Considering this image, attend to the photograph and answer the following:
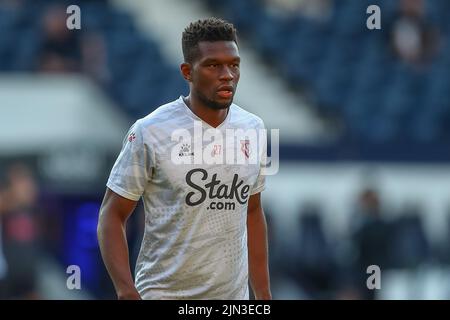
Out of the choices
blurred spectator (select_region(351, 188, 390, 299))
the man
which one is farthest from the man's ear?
Answer: blurred spectator (select_region(351, 188, 390, 299))

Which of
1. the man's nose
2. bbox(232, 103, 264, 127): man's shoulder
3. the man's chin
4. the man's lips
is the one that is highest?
the man's nose

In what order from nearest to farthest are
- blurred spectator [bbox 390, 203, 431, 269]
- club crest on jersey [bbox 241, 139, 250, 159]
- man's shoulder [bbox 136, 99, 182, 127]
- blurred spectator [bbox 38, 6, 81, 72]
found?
man's shoulder [bbox 136, 99, 182, 127] < club crest on jersey [bbox 241, 139, 250, 159] < blurred spectator [bbox 390, 203, 431, 269] < blurred spectator [bbox 38, 6, 81, 72]

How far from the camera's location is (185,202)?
5.62 metres

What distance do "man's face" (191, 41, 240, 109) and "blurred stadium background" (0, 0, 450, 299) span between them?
16.9ft

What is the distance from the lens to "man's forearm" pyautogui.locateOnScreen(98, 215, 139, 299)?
17.7ft

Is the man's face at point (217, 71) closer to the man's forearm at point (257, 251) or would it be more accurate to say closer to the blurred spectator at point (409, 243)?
the man's forearm at point (257, 251)

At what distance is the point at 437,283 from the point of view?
1191cm

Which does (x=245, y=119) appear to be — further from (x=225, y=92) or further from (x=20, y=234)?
(x=20, y=234)

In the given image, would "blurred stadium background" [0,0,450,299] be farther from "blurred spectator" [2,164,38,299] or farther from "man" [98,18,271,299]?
"man" [98,18,271,299]

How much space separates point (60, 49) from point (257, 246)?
773cm

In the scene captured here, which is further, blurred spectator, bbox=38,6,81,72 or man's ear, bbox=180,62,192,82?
blurred spectator, bbox=38,6,81,72

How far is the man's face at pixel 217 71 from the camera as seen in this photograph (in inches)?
218

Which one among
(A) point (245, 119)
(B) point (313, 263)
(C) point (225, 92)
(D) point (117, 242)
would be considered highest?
(C) point (225, 92)

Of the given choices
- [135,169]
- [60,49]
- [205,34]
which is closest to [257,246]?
[135,169]
